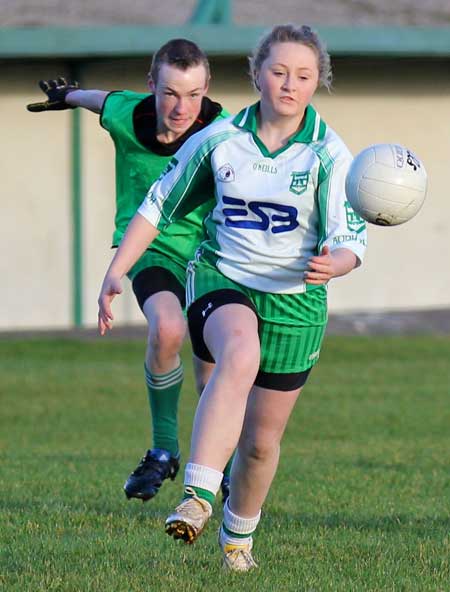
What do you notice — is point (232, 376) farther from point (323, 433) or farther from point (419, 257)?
point (419, 257)

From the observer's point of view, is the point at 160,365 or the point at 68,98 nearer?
the point at 160,365

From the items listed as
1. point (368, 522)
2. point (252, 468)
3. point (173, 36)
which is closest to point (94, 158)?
point (173, 36)

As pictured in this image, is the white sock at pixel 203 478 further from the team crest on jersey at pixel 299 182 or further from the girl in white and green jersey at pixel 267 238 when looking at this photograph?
the team crest on jersey at pixel 299 182

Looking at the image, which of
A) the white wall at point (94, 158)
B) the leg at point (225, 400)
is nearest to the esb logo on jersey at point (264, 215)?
the leg at point (225, 400)

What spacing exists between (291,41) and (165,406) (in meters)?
2.67

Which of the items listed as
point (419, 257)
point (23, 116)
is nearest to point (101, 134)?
point (23, 116)

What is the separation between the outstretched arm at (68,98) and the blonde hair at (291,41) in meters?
2.41

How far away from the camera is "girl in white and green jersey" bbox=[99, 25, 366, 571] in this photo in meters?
5.61

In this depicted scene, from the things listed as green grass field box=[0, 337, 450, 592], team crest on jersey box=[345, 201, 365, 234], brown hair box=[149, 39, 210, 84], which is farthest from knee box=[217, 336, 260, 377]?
brown hair box=[149, 39, 210, 84]

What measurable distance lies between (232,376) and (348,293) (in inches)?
576

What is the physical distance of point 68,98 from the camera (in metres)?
8.23

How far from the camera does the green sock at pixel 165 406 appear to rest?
7578 millimetres

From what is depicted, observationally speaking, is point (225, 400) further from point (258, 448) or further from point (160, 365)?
point (160, 365)

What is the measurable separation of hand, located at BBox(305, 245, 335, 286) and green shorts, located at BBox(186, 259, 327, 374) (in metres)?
0.46
